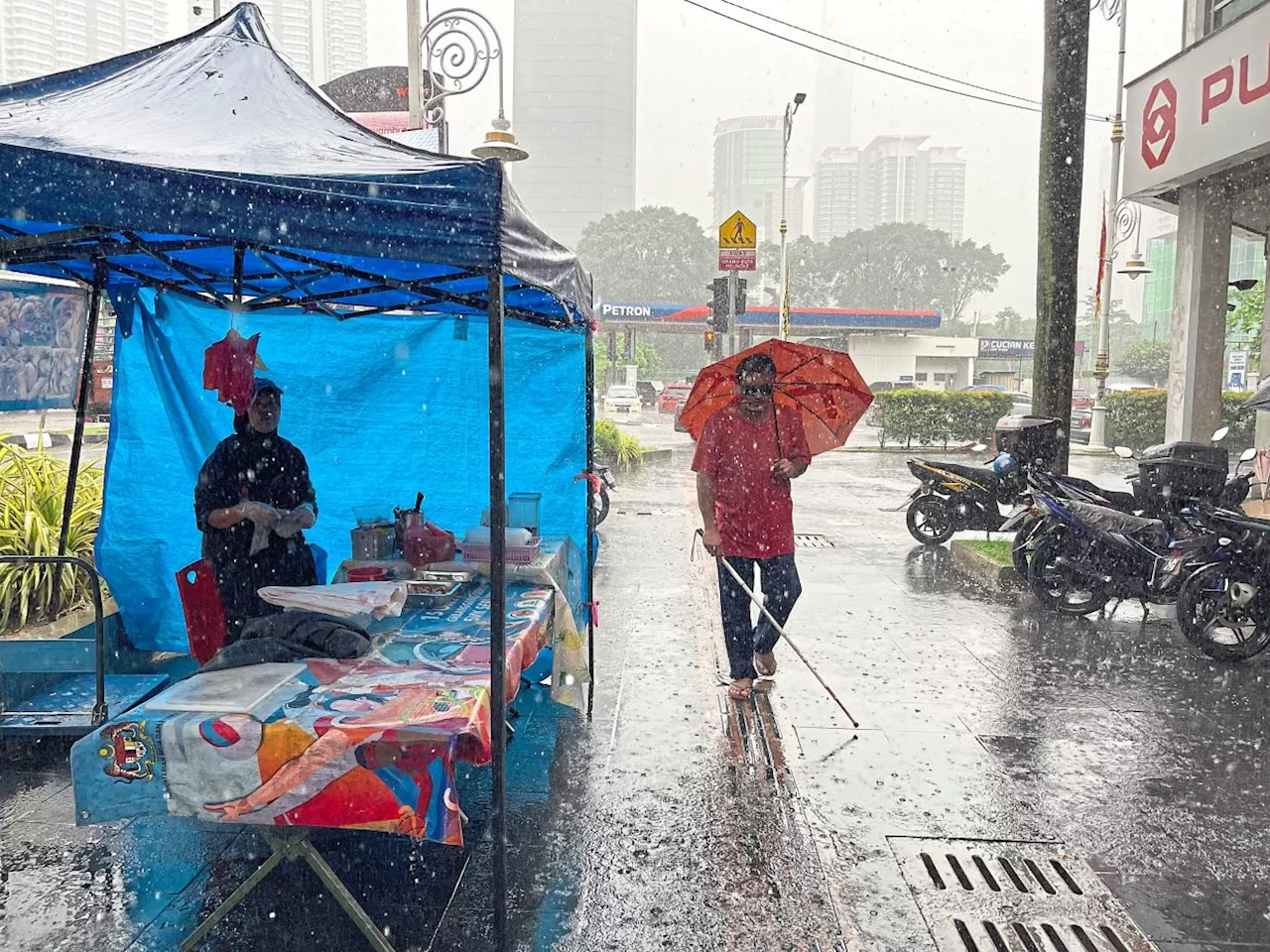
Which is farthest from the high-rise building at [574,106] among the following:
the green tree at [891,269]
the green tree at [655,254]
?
the green tree at [891,269]

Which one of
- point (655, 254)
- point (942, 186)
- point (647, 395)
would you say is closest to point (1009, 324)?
point (942, 186)

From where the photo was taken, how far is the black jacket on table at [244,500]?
4.52 m

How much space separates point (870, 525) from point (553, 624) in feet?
28.6

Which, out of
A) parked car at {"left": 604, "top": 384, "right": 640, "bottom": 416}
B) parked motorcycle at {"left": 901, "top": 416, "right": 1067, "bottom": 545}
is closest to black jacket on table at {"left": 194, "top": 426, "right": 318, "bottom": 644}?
parked motorcycle at {"left": 901, "top": 416, "right": 1067, "bottom": 545}

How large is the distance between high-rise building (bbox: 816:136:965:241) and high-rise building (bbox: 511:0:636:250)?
29675 mm

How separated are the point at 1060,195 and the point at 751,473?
19.0 feet

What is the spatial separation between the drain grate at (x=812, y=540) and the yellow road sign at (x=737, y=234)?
4952mm

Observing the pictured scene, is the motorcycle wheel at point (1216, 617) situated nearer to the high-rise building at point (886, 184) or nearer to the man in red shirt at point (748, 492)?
the man in red shirt at point (748, 492)

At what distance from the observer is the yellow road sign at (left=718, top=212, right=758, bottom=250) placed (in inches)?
572

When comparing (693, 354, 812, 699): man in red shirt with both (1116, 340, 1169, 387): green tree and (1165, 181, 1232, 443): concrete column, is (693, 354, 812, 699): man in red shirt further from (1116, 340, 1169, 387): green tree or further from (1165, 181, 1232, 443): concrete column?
(1116, 340, 1169, 387): green tree

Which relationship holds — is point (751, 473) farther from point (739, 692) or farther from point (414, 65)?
point (414, 65)

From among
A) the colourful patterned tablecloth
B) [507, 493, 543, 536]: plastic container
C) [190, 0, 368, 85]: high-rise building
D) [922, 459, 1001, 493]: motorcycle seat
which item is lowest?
the colourful patterned tablecloth

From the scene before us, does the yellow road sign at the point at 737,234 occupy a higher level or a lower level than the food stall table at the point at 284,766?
higher

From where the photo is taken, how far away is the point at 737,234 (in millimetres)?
14617
